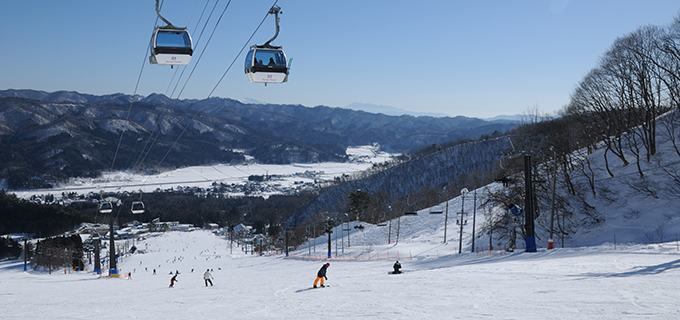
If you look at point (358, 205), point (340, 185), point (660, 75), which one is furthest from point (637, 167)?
point (340, 185)

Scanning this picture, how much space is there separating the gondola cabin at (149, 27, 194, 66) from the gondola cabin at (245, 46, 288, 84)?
1.92 metres

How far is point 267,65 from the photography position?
14.5 metres

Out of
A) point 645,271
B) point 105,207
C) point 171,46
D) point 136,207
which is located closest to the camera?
point 171,46

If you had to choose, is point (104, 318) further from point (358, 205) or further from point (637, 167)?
point (358, 205)

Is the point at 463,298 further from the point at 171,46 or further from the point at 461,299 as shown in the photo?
the point at 171,46

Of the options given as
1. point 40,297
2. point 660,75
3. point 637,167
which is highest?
point 660,75

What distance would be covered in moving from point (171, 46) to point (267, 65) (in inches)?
112

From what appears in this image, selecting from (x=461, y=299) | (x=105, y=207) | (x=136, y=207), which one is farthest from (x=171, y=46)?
(x=105, y=207)

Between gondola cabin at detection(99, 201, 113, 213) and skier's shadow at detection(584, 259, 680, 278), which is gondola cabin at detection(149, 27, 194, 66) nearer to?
skier's shadow at detection(584, 259, 680, 278)

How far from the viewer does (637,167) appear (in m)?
46.8

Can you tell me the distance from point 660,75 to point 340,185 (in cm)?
15877

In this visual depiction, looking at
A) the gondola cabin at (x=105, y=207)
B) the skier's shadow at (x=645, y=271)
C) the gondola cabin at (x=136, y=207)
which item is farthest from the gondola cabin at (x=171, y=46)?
the gondola cabin at (x=105, y=207)

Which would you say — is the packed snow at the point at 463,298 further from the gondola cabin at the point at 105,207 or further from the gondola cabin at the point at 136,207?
the gondola cabin at the point at 105,207

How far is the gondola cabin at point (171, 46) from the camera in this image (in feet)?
43.0
